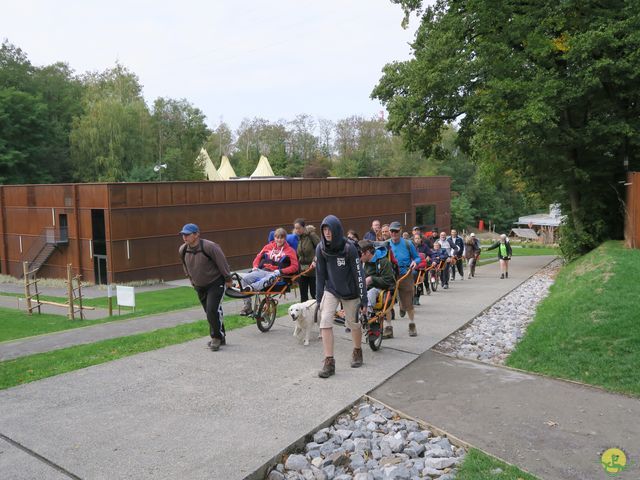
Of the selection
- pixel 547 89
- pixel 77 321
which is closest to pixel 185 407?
pixel 77 321

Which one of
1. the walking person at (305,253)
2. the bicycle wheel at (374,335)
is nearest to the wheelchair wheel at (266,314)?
the walking person at (305,253)

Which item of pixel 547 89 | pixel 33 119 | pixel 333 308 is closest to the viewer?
pixel 333 308

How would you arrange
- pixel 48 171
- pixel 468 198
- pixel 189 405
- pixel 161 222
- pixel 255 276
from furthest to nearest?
pixel 468 198 → pixel 48 171 → pixel 161 222 → pixel 255 276 → pixel 189 405

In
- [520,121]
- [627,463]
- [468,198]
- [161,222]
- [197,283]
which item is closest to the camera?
[627,463]

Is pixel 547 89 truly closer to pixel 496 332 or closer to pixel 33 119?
pixel 496 332

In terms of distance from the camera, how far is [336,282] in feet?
23.6

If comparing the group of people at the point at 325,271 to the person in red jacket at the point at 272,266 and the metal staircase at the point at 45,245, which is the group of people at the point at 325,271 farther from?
the metal staircase at the point at 45,245

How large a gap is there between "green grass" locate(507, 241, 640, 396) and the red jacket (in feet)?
12.1

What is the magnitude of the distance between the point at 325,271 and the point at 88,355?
394cm

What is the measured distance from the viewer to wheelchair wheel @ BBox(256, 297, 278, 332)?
31.3ft

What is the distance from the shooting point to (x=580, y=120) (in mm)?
21469

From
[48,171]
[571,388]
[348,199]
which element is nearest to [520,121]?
[571,388]

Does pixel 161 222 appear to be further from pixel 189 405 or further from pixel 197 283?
pixel 189 405

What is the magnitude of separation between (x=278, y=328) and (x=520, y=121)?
1210 cm
